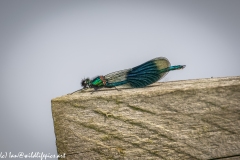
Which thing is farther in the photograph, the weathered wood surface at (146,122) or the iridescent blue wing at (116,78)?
the iridescent blue wing at (116,78)

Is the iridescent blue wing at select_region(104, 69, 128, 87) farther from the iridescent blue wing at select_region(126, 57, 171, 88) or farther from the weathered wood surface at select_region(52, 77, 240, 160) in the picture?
the weathered wood surface at select_region(52, 77, 240, 160)

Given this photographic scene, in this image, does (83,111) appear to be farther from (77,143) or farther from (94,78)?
(94,78)

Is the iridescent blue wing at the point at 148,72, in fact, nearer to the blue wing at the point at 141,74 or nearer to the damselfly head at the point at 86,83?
the blue wing at the point at 141,74

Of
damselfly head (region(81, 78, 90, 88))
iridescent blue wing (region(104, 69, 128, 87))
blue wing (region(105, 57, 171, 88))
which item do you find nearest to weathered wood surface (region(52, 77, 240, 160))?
blue wing (region(105, 57, 171, 88))

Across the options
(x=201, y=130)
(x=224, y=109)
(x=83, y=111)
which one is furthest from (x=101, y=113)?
(x=224, y=109)

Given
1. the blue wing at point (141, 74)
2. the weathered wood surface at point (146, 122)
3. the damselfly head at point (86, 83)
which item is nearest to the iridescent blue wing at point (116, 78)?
the blue wing at point (141, 74)

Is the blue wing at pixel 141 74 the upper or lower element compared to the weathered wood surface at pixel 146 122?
upper
